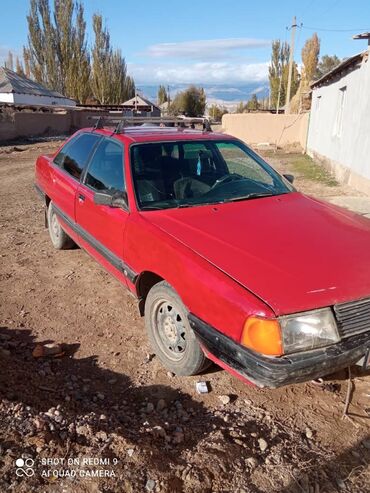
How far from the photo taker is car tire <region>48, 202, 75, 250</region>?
5.40 m

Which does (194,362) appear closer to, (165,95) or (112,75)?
(112,75)

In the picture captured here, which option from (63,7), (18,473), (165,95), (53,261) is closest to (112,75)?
(63,7)

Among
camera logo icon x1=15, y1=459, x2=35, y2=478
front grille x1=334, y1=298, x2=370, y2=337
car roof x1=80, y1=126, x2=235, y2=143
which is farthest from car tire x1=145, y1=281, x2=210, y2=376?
car roof x1=80, y1=126, x2=235, y2=143

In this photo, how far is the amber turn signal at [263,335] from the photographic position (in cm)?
220

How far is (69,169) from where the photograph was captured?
15.6 feet

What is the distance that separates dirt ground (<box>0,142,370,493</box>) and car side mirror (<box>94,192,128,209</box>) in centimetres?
114

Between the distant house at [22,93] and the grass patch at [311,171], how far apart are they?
29110mm

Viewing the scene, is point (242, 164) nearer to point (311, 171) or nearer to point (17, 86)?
point (311, 171)

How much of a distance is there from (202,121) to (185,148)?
3.12 ft

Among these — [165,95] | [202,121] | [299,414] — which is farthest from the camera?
[165,95]

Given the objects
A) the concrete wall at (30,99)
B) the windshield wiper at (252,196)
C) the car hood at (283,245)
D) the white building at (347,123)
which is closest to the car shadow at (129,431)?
the car hood at (283,245)

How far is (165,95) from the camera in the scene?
87.2 metres

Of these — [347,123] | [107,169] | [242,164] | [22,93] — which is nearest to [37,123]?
[22,93]

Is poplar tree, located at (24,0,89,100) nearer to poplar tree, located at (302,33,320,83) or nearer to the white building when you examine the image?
poplar tree, located at (302,33,320,83)
